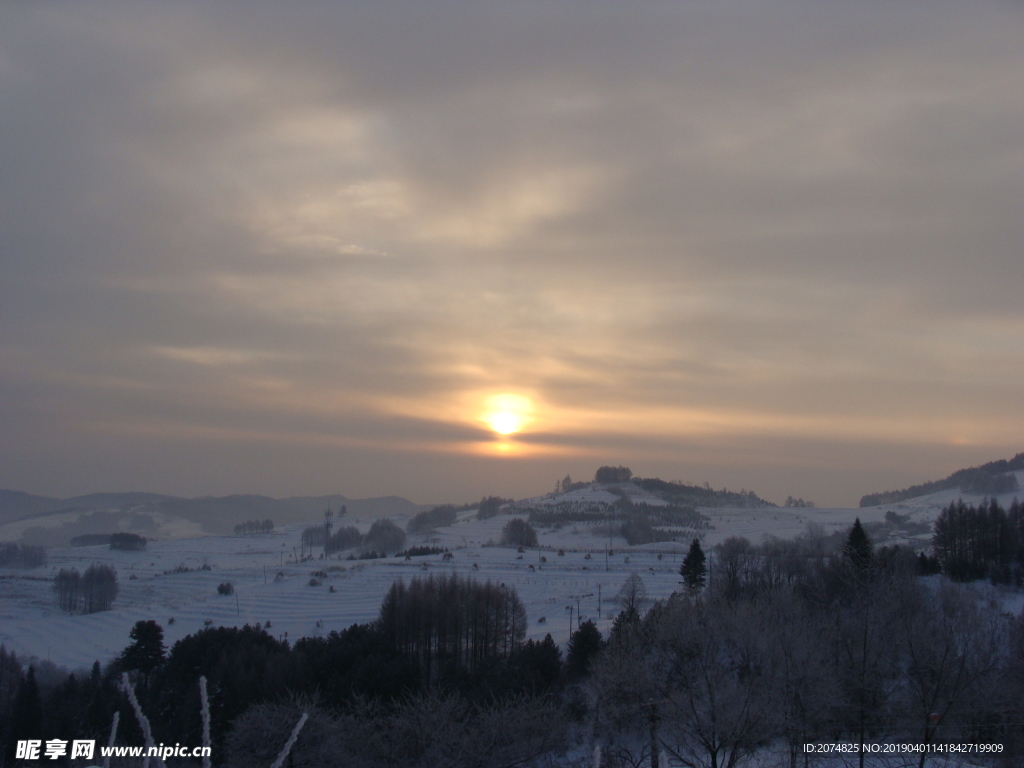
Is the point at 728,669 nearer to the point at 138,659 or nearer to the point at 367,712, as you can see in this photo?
the point at 367,712

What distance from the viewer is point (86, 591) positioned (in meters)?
103

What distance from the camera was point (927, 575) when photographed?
231 feet

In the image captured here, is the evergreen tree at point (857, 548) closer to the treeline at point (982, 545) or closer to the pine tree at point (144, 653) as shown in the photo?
the treeline at point (982, 545)

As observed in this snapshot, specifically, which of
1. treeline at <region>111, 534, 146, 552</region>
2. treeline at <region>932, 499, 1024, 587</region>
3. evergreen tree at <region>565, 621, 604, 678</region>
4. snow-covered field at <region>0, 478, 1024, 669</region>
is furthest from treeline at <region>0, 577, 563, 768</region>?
treeline at <region>111, 534, 146, 552</region>

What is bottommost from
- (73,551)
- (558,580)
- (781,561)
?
(73,551)

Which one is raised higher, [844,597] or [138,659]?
[844,597]

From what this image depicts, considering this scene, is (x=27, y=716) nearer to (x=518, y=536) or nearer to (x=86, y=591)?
(x=86, y=591)

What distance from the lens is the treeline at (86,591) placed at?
3976 inches

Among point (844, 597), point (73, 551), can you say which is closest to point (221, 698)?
point (844, 597)

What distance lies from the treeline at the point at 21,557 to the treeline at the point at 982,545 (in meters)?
166

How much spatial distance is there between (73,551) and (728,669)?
7947 inches

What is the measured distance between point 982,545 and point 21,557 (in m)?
176

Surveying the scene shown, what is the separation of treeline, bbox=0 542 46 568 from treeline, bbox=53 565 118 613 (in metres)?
56.6

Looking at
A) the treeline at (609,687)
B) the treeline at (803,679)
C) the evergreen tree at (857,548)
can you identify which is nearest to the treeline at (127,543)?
the treeline at (609,687)
